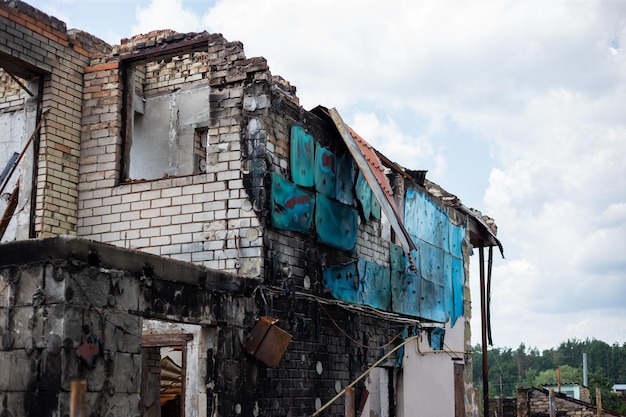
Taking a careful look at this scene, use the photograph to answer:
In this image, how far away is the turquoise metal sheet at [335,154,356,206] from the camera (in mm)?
11508

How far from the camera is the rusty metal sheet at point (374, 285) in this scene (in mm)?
11891

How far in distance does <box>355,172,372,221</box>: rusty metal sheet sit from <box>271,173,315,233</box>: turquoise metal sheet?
1.55 metres

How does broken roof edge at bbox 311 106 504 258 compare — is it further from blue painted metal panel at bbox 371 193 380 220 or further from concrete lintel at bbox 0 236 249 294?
concrete lintel at bbox 0 236 249 294

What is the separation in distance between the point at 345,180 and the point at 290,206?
6.14 feet

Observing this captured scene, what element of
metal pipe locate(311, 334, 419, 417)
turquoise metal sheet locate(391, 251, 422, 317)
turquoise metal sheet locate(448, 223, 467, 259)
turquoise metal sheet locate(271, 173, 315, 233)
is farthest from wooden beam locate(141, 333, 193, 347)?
turquoise metal sheet locate(448, 223, 467, 259)

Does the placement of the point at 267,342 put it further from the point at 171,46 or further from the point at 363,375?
the point at 171,46

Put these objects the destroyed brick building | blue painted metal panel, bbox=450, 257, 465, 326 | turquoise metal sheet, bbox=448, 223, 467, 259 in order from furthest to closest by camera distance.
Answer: turquoise metal sheet, bbox=448, 223, 467, 259 < blue painted metal panel, bbox=450, 257, 465, 326 < the destroyed brick building

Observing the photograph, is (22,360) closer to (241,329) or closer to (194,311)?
(194,311)

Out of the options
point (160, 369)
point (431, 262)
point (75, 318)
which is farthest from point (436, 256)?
point (75, 318)

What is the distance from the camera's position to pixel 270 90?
9.88 meters

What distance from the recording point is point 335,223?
37.0ft

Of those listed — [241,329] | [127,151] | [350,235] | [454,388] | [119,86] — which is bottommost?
[454,388]

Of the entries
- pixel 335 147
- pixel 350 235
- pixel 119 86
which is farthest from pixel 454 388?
pixel 119 86

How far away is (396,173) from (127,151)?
494 cm
